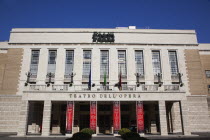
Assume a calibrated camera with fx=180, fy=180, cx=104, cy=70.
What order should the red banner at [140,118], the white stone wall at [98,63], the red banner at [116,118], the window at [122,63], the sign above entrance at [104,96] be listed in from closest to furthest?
the red banner at [116,118] → the red banner at [140,118] → the sign above entrance at [104,96] → the white stone wall at [98,63] → the window at [122,63]

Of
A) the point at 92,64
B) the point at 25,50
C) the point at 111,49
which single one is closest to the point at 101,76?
the point at 92,64

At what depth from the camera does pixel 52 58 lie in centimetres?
3378

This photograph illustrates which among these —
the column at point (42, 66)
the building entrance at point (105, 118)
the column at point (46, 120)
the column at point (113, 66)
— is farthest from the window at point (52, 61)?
the building entrance at point (105, 118)

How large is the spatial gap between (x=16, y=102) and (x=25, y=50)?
31.8ft

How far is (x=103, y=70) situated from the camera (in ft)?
109

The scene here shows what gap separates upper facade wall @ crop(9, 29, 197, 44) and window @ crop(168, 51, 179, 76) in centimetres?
236

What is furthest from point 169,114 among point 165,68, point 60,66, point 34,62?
point 34,62

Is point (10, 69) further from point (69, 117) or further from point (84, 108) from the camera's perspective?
point (69, 117)

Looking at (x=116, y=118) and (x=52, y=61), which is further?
(x=52, y=61)

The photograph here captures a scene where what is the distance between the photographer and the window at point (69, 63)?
32.8m

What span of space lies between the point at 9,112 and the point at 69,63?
Answer: 1310 centimetres

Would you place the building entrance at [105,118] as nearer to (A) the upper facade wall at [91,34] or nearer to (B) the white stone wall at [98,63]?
(B) the white stone wall at [98,63]

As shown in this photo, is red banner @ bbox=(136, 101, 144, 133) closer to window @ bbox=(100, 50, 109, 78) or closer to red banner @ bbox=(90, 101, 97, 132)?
red banner @ bbox=(90, 101, 97, 132)

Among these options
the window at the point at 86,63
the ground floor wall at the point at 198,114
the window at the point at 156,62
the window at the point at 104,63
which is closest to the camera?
the ground floor wall at the point at 198,114
